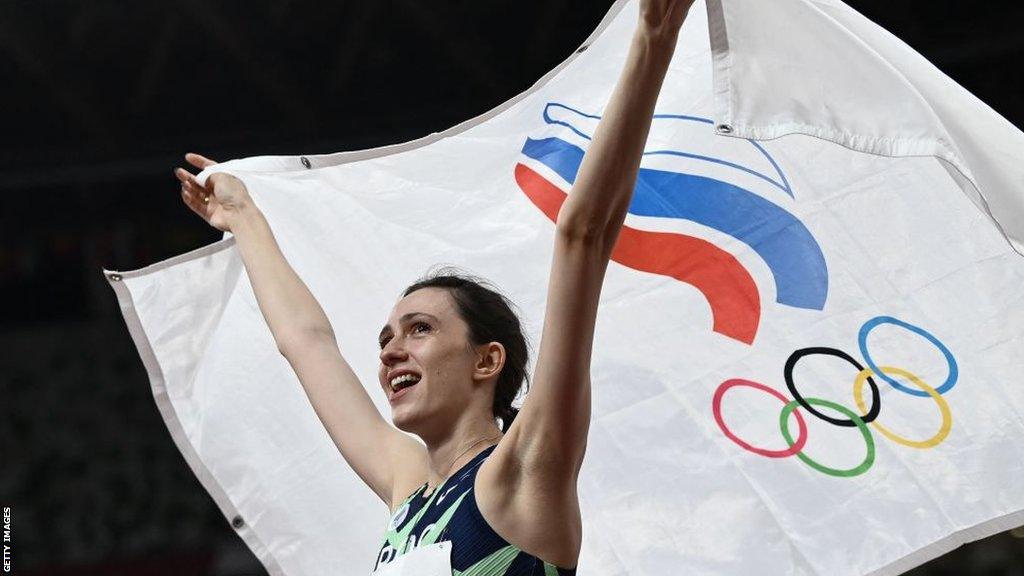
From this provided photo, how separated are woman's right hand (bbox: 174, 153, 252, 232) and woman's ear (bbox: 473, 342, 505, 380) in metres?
0.75

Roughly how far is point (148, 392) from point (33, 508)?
1.31 metres

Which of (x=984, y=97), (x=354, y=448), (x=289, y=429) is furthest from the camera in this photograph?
(x=984, y=97)

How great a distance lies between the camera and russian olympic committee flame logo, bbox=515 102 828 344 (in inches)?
94.0

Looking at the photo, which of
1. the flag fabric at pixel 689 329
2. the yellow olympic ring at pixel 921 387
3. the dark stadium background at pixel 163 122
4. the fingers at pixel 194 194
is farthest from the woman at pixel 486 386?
the dark stadium background at pixel 163 122

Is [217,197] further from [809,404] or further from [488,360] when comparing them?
[809,404]

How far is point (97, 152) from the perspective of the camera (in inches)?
370

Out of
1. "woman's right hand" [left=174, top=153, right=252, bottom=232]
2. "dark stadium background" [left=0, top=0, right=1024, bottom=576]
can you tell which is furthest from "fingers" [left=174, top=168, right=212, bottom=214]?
"dark stadium background" [left=0, top=0, right=1024, bottom=576]

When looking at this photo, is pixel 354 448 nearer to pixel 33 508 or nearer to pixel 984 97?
pixel 984 97

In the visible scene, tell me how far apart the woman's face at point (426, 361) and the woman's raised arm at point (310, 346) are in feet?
0.63

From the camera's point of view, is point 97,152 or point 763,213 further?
point 97,152

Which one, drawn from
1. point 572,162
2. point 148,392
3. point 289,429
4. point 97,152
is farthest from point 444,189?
point 148,392

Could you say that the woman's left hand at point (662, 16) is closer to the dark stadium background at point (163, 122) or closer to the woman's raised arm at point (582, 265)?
the woman's raised arm at point (582, 265)

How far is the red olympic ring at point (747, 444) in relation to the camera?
2.30 meters

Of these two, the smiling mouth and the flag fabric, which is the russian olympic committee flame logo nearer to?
the flag fabric
